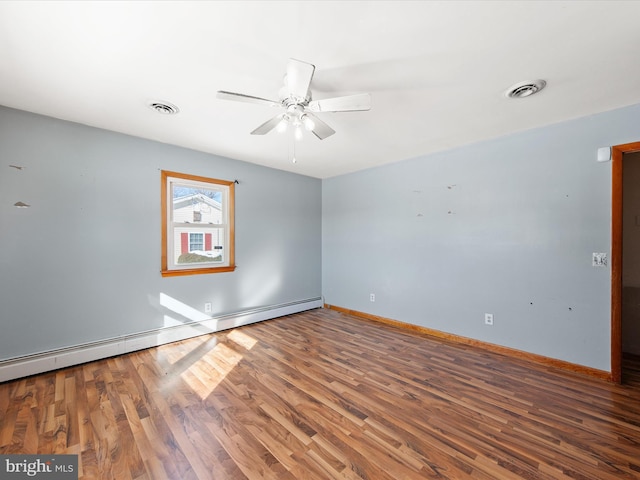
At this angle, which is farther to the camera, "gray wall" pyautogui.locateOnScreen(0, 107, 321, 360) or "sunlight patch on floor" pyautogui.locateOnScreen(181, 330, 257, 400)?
"gray wall" pyautogui.locateOnScreen(0, 107, 321, 360)

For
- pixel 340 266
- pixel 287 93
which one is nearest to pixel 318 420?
pixel 287 93

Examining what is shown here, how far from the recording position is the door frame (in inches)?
94.7

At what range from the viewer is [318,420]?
189 centimetres

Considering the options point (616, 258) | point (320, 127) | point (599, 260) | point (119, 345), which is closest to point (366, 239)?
point (320, 127)

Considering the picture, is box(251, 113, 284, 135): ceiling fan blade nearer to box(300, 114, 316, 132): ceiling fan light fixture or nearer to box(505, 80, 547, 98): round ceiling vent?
box(300, 114, 316, 132): ceiling fan light fixture

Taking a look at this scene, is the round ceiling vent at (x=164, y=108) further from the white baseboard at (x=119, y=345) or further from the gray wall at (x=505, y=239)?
the gray wall at (x=505, y=239)

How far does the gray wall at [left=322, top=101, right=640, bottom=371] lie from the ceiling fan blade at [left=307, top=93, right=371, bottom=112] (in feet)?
7.39

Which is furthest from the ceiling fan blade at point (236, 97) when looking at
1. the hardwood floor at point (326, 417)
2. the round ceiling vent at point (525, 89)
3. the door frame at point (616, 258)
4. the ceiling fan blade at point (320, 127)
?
the door frame at point (616, 258)

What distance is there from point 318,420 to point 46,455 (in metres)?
1.67

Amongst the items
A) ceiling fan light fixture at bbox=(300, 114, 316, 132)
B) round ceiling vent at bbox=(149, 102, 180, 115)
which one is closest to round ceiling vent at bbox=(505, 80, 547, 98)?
ceiling fan light fixture at bbox=(300, 114, 316, 132)

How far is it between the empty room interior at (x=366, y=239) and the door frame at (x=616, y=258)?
2 cm

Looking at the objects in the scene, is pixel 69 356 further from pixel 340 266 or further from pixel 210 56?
pixel 340 266

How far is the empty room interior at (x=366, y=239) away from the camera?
5.03 ft

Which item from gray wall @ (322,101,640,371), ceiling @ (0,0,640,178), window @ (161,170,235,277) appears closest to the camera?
ceiling @ (0,0,640,178)
